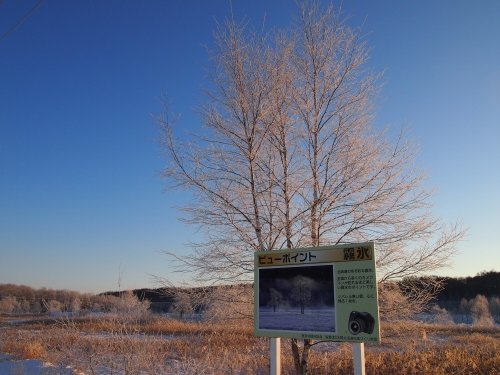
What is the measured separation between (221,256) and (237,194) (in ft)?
4.07

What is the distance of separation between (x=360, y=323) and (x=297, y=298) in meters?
0.95

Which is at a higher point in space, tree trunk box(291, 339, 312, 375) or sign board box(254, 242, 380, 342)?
sign board box(254, 242, 380, 342)

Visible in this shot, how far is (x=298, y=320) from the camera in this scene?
620 centimetres

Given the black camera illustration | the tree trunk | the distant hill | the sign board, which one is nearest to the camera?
the black camera illustration

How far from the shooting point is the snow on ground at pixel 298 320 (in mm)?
5906

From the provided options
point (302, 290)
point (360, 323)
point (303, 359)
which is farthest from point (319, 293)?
point (303, 359)

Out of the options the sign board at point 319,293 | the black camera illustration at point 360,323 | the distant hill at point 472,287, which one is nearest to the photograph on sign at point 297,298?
the sign board at point 319,293

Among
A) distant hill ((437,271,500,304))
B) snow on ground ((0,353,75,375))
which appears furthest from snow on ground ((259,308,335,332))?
distant hill ((437,271,500,304))

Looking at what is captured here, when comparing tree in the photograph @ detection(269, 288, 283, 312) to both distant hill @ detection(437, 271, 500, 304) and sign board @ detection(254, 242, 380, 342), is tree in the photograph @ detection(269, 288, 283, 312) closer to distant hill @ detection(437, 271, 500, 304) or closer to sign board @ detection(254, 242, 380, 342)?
sign board @ detection(254, 242, 380, 342)

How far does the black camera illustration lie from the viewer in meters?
5.51

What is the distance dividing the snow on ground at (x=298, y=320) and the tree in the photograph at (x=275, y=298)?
94 millimetres

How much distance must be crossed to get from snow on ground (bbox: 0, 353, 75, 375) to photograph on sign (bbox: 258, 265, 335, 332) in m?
3.99

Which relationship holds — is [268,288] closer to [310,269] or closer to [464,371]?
[310,269]

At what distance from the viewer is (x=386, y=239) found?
8.54 metres
